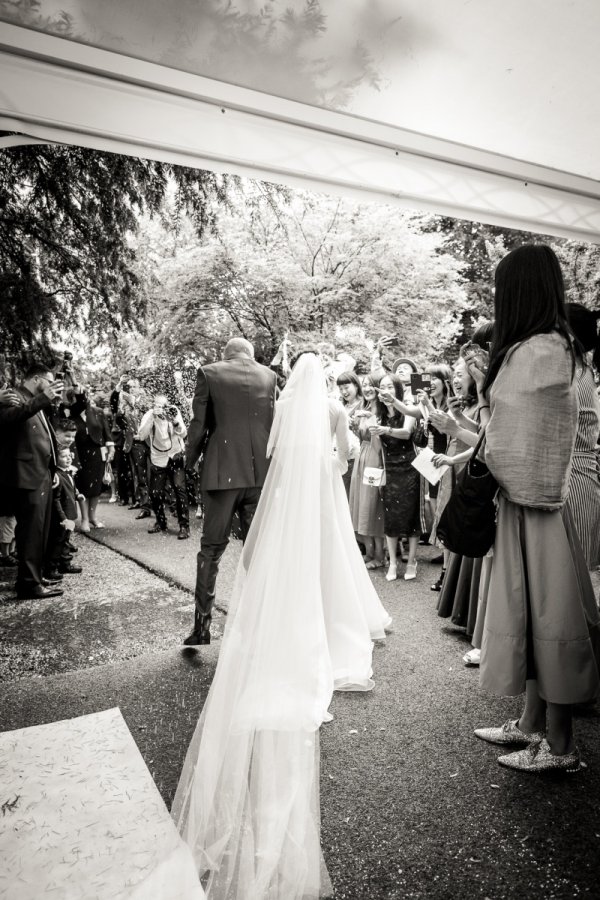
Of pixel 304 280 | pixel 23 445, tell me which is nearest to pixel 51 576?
pixel 23 445

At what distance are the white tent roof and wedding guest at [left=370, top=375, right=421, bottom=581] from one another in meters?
2.15

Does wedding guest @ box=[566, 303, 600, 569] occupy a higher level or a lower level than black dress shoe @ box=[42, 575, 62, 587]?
higher

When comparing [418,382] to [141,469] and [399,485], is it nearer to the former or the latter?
[399,485]

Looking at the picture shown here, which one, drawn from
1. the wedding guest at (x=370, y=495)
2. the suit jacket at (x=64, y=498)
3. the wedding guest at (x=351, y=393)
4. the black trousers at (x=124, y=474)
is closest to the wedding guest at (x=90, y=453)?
the suit jacket at (x=64, y=498)

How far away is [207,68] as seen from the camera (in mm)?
3115

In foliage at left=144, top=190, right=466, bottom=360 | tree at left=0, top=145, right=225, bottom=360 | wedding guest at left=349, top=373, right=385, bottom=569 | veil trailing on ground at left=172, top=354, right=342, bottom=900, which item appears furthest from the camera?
foliage at left=144, top=190, right=466, bottom=360

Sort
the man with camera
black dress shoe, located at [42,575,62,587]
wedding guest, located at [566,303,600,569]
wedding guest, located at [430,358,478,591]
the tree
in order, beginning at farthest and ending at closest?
1. the man with camera
2. the tree
3. black dress shoe, located at [42,575,62,587]
4. wedding guest, located at [430,358,478,591]
5. wedding guest, located at [566,303,600,569]

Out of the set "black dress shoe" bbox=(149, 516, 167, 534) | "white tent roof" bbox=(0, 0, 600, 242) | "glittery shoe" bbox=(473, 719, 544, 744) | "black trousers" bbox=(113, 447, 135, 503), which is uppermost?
"white tent roof" bbox=(0, 0, 600, 242)

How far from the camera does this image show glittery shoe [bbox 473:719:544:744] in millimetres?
2646

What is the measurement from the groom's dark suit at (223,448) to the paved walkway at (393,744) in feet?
2.26

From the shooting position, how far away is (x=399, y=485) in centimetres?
568

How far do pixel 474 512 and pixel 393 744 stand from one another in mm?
1248

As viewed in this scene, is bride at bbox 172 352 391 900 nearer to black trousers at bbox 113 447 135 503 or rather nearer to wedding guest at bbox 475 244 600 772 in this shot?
wedding guest at bbox 475 244 600 772

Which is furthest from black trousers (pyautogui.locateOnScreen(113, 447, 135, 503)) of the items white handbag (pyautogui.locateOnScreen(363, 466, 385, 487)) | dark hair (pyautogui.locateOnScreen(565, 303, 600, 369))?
dark hair (pyautogui.locateOnScreen(565, 303, 600, 369))
